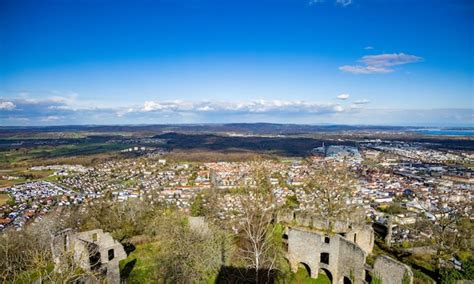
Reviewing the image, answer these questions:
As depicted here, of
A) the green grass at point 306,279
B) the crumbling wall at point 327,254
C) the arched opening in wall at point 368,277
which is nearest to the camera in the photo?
the arched opening in wall at point 368,277

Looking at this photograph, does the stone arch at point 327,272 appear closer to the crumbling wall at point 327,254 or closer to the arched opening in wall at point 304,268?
the crumbling wall at point 327,254

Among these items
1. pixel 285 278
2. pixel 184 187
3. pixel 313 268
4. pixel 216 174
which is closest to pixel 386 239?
pixel 313 268

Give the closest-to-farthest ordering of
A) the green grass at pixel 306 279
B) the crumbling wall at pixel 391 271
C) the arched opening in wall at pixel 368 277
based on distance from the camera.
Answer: the crumbling wall at pixel 391 271, the arched opening in wall at pixel 368 277, the green grass at pixel 306 279

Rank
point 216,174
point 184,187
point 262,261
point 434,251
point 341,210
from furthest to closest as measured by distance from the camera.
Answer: point 216,174
point 184,187
point 341,210
point 434,251
point 262,261

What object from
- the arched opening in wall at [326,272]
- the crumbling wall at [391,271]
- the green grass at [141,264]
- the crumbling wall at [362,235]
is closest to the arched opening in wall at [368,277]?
the crumbling wall at [391,271]

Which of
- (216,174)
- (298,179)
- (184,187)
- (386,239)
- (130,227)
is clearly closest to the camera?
(386,239)

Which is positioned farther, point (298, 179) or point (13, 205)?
point (298, 179)

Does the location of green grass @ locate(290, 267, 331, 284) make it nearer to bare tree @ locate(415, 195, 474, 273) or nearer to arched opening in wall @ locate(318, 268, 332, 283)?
arched opening in wall @ locate(318, 268, 332, 283)

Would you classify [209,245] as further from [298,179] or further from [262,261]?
[298,179]
